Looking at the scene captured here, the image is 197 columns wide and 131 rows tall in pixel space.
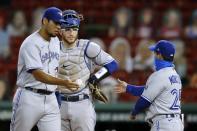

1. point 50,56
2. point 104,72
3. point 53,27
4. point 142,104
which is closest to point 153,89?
point 142,104

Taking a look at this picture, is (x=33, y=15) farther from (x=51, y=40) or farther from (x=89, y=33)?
(x=51, y=40)

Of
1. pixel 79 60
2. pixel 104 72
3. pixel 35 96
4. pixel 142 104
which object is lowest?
pixel 142 104

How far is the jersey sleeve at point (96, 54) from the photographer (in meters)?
8.45

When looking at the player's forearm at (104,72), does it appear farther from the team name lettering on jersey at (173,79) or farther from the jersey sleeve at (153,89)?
the team name lettering on jersey at (173,79)

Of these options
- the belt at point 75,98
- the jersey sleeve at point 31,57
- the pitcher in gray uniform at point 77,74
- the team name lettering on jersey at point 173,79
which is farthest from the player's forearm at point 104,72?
the jersey sleeve at point 31,57

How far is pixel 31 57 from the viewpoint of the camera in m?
7.70

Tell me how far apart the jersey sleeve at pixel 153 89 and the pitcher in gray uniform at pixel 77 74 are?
666 mm

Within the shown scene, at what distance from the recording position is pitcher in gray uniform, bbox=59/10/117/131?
8.42m

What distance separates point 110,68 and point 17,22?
598 centimetres

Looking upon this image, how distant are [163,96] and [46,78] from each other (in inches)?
53.2

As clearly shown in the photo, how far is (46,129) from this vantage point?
7.73 metres

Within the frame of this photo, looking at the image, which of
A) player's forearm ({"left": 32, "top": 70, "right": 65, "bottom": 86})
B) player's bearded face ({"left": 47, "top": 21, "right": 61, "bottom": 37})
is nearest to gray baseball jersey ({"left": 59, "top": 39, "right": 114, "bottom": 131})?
player's bearded face ({"left": 47, "top": 21, "right": 61, "bottom": 37})

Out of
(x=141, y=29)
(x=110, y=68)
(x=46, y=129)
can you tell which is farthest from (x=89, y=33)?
(x=46, y=129)

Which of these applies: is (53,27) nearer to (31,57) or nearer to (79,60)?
(31,57)
